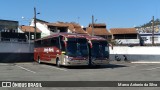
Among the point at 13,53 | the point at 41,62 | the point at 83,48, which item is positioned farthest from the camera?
the point at 13,53

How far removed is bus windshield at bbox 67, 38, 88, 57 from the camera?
102 feet

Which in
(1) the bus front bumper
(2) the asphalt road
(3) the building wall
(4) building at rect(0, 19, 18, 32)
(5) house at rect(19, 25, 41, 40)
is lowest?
(2) the asphalt road

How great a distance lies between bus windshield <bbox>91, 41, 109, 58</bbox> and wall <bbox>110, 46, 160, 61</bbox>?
69.3 ft

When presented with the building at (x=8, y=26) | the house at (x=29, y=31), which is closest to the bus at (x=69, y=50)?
the house at (x=29, y=31)

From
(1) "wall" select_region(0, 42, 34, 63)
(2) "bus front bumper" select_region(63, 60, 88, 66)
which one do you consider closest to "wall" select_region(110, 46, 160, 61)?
(1) "wall" select_region(0, 42, 34, 63)

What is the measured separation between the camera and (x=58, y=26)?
9231cm

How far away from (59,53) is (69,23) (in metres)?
68.2

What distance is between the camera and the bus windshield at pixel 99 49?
32741 millimetres

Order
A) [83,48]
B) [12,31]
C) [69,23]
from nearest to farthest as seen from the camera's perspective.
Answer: [83,48]
[12,31]
[69,23]

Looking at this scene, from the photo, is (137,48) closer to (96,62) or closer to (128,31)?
(96,62)

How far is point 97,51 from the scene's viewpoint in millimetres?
32906

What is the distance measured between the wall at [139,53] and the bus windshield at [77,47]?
893 inches

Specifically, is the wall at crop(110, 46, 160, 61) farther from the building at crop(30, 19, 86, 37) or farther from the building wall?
the building wall

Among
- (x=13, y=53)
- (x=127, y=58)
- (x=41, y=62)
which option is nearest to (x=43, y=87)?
(x=41, y=62)
